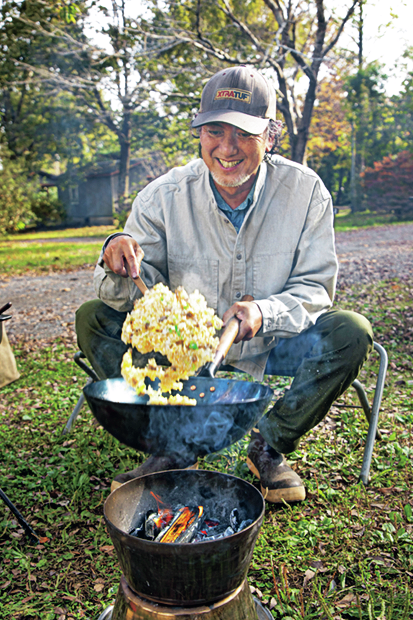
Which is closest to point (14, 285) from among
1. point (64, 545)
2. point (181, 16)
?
point (181, 16)

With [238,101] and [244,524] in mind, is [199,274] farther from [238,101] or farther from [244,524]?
[244,524]

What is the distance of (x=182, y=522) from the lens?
188cm

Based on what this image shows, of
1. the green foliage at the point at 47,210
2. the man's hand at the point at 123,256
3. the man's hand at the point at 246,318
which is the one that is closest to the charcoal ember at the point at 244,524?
the man's hand at the point at 246,318

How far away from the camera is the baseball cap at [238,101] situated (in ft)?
8.70

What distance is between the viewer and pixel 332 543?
2393 millimetres

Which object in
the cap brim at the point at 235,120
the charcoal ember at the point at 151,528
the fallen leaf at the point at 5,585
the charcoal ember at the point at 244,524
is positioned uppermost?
the cap brim at the point at 235,120

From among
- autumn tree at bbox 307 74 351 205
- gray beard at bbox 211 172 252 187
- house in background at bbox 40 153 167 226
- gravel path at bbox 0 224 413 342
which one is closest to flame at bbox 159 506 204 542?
gray beard at bbox 211 172 252 187

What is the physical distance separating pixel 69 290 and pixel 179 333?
738 cm

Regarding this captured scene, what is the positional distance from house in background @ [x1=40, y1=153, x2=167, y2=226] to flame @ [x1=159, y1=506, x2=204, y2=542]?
30935mm

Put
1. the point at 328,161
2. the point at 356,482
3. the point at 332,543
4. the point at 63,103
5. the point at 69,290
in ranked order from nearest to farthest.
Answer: the point at 332,543 < the point at 356,482 < the point at 69,290 < the point at 63,103 < the point at 328,161

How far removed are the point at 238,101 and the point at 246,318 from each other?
1.28m

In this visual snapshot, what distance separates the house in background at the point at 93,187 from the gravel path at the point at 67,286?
21434 mm

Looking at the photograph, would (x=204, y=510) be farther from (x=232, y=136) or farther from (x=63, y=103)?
(x=63, y=103)

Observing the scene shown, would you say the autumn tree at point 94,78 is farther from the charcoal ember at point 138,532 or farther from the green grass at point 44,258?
the charcoal ember at point 138,532
